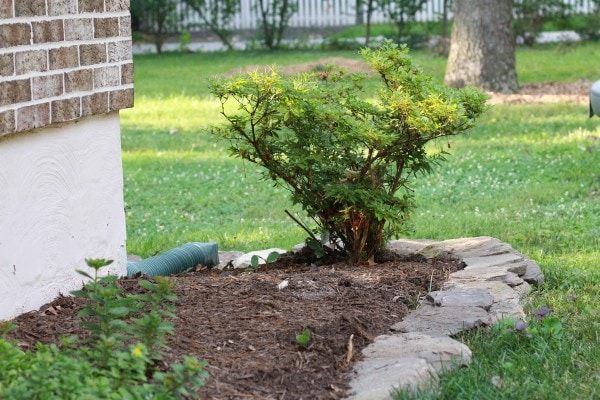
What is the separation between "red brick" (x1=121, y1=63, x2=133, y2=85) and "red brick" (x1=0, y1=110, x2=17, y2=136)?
0.94 metres

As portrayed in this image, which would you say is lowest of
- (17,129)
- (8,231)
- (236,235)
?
(236,235)

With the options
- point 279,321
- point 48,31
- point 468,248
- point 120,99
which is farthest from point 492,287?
point 48,31

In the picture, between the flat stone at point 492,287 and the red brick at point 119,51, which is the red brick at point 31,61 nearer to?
the red brick at point 119,51

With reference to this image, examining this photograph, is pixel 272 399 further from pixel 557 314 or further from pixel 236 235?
pixel 236 235

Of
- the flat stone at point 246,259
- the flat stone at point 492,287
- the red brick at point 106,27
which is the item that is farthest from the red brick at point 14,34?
the flat stone at point 492,287

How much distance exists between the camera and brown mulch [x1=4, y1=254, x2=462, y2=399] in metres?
3.69

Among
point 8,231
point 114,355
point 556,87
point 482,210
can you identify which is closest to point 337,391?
point 114,355

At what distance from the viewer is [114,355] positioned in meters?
3.34

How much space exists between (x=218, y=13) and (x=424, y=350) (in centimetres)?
2003

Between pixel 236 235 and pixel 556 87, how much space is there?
8.93 meters

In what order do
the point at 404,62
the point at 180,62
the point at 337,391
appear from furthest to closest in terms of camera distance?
the point at 180,62 < the point at 404,62 < the point at 337,391

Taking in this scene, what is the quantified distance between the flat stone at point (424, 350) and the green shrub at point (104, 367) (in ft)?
2.52

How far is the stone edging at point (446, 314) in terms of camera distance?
12.1 feet

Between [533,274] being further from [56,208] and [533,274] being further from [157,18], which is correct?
[157,18]
